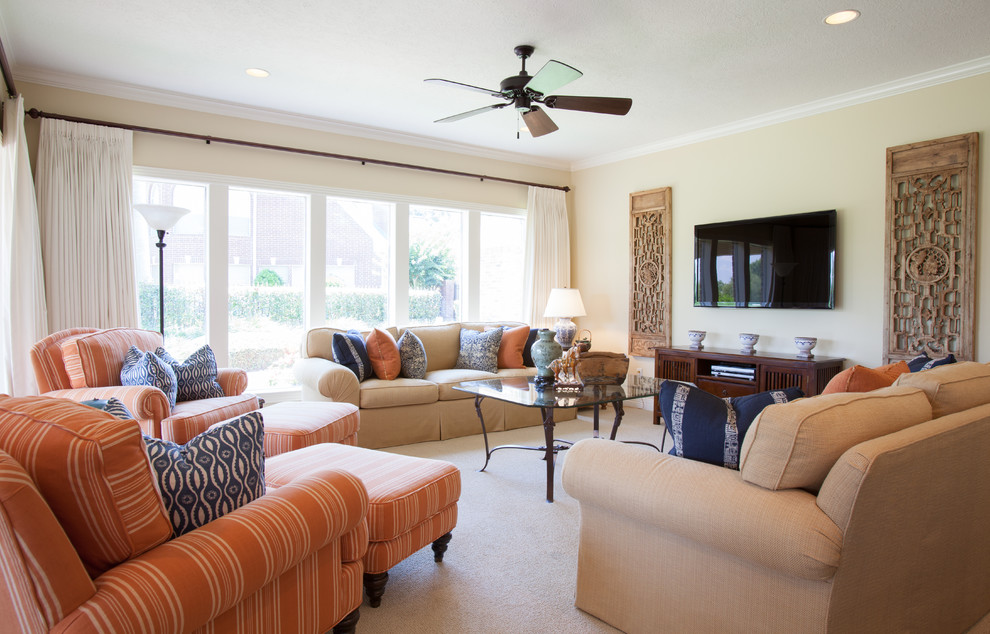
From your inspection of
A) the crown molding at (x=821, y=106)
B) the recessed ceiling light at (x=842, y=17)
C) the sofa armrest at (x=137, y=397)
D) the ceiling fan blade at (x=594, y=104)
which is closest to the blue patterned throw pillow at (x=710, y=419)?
the ceiling fan blade at (x=594, y=104)

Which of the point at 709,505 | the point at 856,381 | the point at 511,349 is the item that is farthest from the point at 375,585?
the point at 511,349

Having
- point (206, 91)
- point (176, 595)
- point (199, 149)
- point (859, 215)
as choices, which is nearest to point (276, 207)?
point (199, 149)

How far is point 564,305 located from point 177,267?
340 cm

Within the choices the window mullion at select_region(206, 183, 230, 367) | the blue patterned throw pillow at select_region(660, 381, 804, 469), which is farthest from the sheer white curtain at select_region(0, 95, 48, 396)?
the blue patterned throw pillow at select_region(660, 381, 804, 469)

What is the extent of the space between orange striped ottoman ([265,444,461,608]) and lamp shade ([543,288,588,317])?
3434 mm

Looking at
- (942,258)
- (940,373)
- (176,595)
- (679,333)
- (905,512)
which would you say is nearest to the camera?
(176,595)

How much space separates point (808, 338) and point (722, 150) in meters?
1.82

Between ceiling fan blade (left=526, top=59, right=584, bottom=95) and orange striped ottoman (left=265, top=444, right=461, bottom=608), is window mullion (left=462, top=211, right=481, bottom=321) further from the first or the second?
orange striped ottoman (left=265, top=444, right=461, bottom=608)

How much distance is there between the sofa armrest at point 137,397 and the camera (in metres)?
2.73

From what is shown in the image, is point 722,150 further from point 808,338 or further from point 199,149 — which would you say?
point 199,149

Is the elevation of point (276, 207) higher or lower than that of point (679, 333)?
higher

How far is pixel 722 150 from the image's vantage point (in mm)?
5008

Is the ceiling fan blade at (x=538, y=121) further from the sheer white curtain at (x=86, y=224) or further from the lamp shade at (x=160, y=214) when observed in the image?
the sheer white curtain at (x=86, y=224)

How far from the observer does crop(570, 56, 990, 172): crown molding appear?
362 cm
